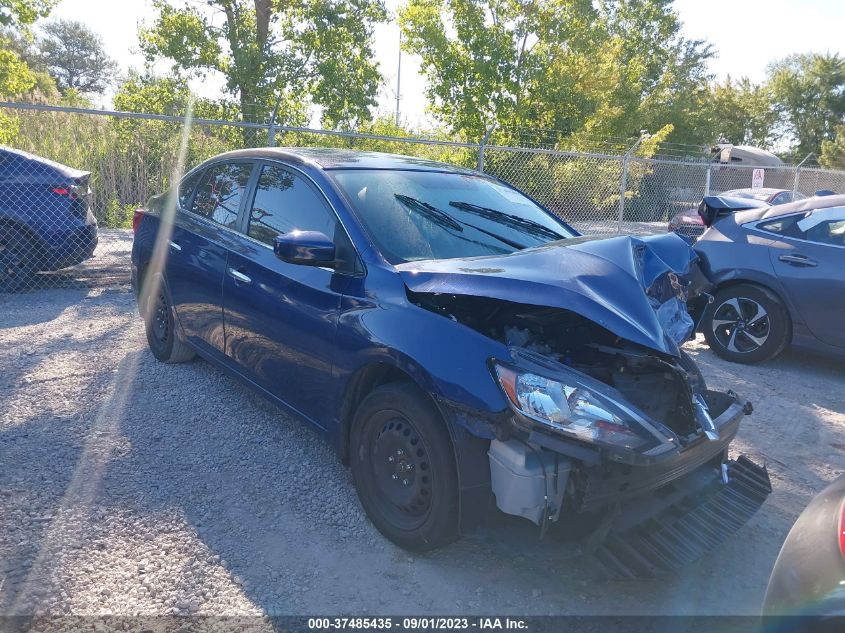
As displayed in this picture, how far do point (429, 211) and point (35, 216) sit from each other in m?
5.67

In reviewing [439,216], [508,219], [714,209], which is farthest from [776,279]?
[439,216]

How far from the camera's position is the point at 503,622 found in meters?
2.67

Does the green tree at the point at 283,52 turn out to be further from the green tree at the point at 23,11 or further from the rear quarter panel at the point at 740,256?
the rear quarter panel at the point at 740,256

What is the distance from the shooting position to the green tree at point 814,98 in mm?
47344

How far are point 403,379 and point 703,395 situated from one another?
1.40 m

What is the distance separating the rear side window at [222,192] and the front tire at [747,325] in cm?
441

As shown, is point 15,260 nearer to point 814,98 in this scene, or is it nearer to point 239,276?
point 239,276

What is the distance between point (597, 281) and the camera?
2719 millimetres

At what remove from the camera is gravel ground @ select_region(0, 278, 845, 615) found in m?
2.74

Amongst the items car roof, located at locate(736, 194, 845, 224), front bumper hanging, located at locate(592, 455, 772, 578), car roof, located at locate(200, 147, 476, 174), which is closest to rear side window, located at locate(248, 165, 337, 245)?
car roof, located at locate(200, 147, 476, 174)

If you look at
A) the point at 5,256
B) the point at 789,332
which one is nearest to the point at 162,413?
the point at 5,256

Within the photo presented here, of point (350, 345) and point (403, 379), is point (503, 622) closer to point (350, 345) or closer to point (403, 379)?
point (403, 379)

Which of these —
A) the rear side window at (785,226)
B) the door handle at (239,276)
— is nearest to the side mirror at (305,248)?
the door handle at (239,276)

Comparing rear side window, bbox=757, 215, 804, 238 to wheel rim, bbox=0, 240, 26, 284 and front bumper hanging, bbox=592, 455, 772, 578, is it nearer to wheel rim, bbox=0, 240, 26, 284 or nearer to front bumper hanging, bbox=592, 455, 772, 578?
front bumper hanging, bbox=592, 455, 772, 578
